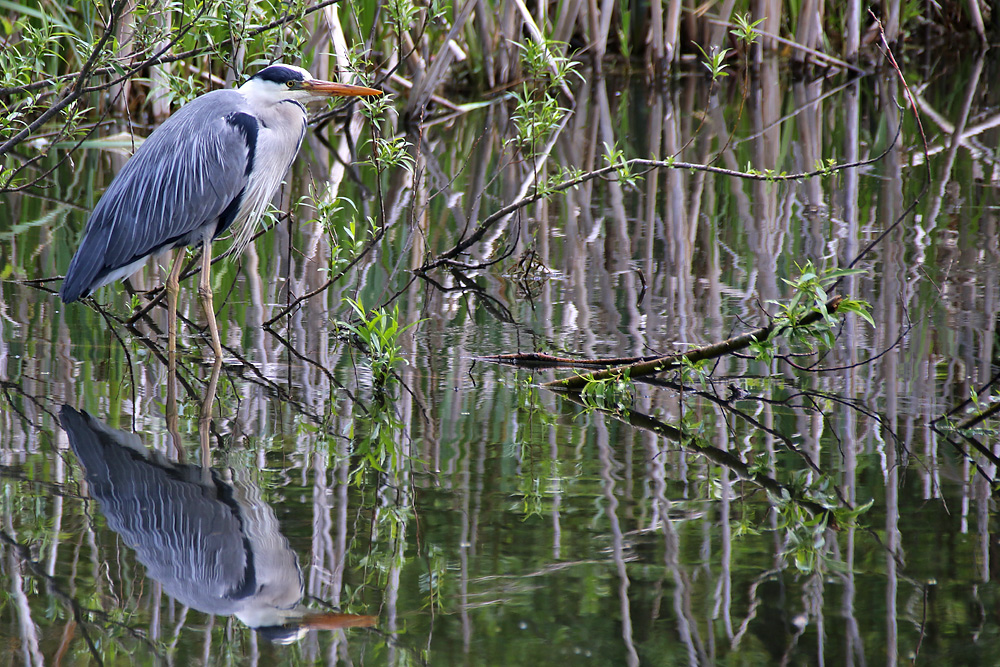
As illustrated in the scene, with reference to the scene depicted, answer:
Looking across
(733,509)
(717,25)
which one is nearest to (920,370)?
(733,509)

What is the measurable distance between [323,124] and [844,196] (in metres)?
5.35

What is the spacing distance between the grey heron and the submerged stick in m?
1.42

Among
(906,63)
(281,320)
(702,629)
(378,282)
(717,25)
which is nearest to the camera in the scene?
(702,629)

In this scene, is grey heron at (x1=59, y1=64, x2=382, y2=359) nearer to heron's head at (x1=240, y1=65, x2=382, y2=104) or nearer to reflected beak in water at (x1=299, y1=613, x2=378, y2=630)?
heron's head at (x1=240, y1=65, x2=382, y2=104)

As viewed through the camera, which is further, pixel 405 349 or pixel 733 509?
pixel 405 349

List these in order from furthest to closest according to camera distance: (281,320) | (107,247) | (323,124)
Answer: (323,124), (281,320), (107,247)

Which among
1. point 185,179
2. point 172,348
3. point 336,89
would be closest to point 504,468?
point 172,348

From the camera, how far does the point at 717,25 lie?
13398 mm

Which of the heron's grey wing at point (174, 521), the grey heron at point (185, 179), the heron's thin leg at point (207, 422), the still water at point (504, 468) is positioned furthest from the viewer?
the grey heron at point (185, 179)

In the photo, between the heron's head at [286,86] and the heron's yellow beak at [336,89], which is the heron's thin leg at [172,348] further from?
the heron's yellow beak at [336,89]

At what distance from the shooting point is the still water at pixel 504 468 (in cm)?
238

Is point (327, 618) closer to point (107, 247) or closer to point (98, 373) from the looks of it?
point (98, 373)

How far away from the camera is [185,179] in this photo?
14.6 ft

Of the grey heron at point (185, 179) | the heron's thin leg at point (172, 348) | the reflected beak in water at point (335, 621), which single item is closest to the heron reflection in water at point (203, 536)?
the reflected beak in water at point (335, 621)
